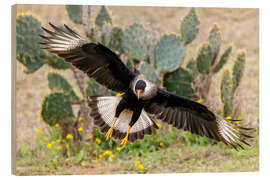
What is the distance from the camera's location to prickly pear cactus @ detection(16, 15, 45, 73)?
4.88 meters

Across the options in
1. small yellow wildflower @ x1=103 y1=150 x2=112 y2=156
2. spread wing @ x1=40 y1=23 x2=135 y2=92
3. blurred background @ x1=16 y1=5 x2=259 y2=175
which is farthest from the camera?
small yellow wildflower @ x1=103 y1=150 x2=112 y2=156

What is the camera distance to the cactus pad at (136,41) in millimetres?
5363

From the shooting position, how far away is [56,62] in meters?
5.26

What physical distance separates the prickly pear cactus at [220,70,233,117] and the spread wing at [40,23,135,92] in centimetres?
176

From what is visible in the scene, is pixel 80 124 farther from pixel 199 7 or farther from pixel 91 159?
pixel 199 7

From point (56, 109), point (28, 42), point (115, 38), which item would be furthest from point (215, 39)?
point (28, 42)

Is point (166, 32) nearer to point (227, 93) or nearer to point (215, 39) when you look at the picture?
point (215, 39)

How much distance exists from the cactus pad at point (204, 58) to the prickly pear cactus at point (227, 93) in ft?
0.86

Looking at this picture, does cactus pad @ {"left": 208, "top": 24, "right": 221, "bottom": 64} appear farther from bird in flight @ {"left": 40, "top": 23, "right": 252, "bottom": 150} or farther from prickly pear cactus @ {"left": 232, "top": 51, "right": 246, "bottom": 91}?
bird in flight @ {"left": 40, "top": 23, "right": 252, "bottom": 150}

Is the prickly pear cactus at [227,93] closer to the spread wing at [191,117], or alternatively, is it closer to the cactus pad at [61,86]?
the spread wing at [191,117]

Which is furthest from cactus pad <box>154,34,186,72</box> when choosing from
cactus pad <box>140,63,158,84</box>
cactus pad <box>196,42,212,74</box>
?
cactus pad <box>196,42,212,74</box>

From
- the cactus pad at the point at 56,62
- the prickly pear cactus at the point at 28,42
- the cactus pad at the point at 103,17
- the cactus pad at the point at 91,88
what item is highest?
the cactus pad at the point at 103,17

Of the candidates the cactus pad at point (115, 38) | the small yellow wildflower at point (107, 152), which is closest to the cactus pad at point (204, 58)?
the cactus pad at point (115, 38)

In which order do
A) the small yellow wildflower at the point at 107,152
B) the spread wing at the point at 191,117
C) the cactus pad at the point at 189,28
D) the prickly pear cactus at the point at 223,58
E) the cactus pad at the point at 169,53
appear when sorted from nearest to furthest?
1. the spread wing at the point at 191,117
2. the small yellow wildflower at the point at 107,152
3. the cactus pad at the point at 169,53
4. the cactus pad at the point at 189,28
5. the prickly pear cactus at the point at 223,58
